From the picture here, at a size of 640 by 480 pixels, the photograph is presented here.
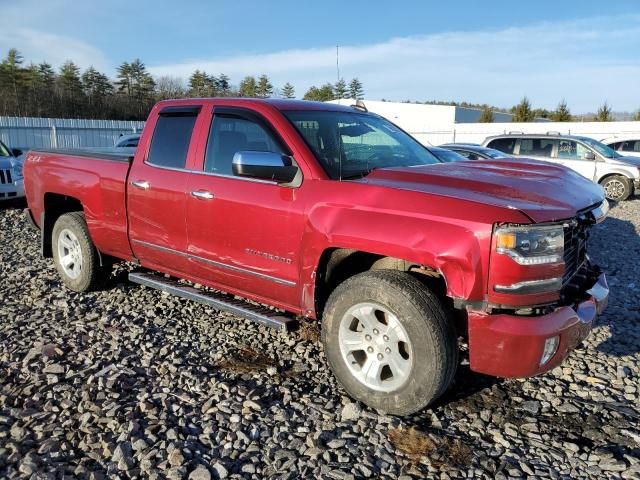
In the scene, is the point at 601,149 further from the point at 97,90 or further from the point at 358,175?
the point at 97,90

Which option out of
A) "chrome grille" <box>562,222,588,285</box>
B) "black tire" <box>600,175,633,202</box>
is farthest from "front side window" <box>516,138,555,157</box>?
"chrome grille" <box>562,222,588,285</box>

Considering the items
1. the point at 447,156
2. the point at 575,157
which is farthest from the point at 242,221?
the point at 575,157

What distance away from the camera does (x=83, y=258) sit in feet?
17.2

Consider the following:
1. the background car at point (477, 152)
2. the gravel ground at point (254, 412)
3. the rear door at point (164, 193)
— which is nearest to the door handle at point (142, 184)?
the rear door at point (164, 193)

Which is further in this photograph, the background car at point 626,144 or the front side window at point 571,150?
the background car at point 626,144

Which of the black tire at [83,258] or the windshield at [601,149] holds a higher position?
the windshield at [601,149]

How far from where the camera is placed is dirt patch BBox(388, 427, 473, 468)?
2763 mm

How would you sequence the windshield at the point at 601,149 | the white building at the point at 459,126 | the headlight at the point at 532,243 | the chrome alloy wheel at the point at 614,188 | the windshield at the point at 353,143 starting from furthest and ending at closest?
1. the white building at the point at 459,126
2. the windshield at the point at 601,149
3. the chrome alloy wheel at the point at 614,188
4. the windshield at the point at 353,143
5. the headlight at the point at 532,243

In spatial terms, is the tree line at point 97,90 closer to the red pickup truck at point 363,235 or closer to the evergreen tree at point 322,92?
the evergreen tree at point 322,92

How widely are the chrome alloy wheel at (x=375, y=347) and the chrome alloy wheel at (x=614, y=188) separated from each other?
532 inches

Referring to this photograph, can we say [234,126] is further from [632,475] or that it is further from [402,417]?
[632,475]

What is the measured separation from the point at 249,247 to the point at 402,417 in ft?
5.00

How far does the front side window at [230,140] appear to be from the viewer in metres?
3.85

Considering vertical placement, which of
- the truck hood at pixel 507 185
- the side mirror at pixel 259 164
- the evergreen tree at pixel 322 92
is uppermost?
the evergreen tree at pixel 322 92
